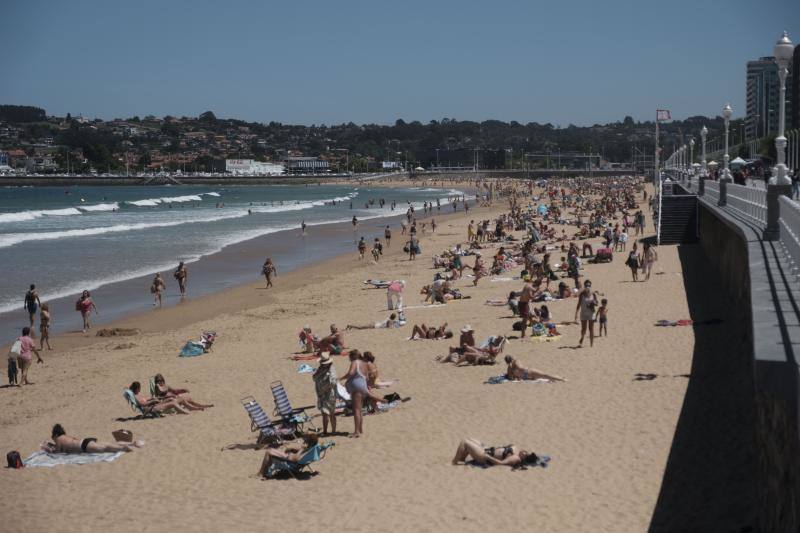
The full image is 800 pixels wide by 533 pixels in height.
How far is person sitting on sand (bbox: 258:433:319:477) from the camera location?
8.93 metres

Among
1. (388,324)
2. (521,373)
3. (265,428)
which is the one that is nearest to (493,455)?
(265,428)

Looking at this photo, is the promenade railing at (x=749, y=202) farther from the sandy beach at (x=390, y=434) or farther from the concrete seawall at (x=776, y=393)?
the concrete seawall at (x=776, y=393)

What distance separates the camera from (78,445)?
33.0 feet

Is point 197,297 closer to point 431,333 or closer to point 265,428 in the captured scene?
point 431,333

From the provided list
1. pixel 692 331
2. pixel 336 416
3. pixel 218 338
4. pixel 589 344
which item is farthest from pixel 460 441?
pixel 218 338

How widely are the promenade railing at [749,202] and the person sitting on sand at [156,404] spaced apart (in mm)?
8001

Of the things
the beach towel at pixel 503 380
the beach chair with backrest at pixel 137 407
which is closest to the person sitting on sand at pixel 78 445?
the beach chair with backrest at pixel 137 407

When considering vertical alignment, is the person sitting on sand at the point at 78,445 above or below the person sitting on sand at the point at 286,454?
below

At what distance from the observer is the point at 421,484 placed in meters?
8.40

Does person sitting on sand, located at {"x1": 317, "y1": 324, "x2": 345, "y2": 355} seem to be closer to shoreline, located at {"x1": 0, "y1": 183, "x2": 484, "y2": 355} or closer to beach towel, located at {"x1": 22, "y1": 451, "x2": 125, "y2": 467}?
beach towel, located at {"x1": 22, "y1": 451, "x2": 125, "y2": 467}

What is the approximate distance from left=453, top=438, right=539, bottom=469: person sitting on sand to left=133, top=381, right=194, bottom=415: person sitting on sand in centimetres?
415

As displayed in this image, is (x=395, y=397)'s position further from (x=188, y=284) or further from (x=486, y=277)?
(x=188, y=284)

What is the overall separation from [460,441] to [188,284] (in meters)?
18.0

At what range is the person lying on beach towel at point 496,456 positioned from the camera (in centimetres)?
862
